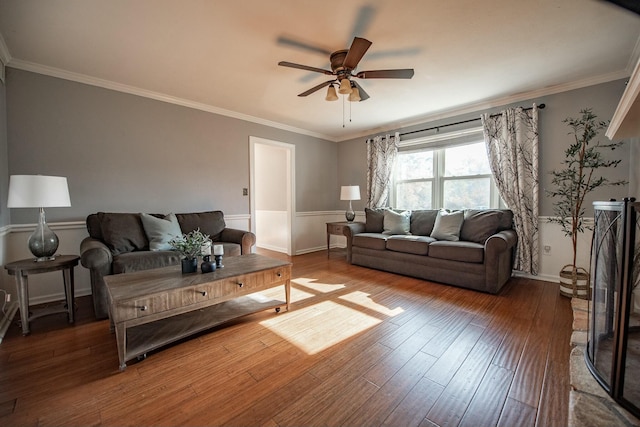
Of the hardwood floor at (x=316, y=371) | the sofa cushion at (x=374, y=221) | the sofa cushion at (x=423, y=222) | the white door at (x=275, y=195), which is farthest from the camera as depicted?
the white door at (x=275, y=195)

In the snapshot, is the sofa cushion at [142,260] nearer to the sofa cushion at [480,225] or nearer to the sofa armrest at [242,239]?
the sofa armrest at [242,239]

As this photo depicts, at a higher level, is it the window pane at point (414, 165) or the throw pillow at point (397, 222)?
the window pane at point (414, 165)

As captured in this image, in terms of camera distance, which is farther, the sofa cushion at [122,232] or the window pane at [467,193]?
the window pane at [467,193]

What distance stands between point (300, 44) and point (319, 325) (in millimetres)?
2392

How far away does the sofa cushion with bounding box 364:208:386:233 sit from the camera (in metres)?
4.33

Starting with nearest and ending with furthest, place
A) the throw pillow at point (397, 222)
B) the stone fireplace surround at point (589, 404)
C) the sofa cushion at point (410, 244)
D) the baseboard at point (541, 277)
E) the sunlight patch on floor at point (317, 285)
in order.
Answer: the stone fireplace surround at point (589, 404) < the sunlight patch on floor at point (317, 285) < the baseboard at point (541, 277) < the sofa cushion at point (410, 244) < the throw pillow at point (397, 222)

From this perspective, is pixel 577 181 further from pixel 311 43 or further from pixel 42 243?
pixel 42 243

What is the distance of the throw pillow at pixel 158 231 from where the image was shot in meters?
2.78

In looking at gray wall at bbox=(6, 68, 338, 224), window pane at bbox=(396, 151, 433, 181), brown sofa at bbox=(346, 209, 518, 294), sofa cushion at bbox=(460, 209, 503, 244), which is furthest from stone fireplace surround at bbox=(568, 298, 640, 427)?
gray wall at bbox=(6, 68, 338, 224)

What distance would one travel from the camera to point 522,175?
10.9 feet

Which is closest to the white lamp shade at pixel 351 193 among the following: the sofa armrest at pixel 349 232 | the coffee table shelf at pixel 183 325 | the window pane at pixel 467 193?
the sofa armrest at pixel 349 232

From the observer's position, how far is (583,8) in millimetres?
1819

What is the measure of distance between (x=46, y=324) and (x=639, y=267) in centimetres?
407

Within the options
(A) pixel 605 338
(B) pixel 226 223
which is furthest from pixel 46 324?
(A) pixel 605 338
